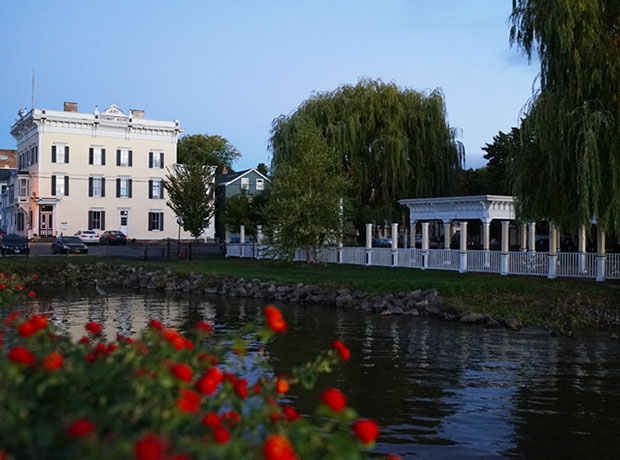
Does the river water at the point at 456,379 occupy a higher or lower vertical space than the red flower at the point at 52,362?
lower

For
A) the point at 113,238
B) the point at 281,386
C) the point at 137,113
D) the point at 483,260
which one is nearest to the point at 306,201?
the point at 483,260

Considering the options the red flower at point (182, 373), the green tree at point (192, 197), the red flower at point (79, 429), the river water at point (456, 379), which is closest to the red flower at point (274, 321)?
the red flower at point (182, 373)

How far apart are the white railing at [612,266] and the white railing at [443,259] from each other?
252 inches

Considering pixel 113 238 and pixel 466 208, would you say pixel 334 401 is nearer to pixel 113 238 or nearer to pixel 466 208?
pixel 466 208

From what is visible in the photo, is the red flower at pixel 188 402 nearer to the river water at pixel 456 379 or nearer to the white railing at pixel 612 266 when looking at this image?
the river water at pixel 456 379

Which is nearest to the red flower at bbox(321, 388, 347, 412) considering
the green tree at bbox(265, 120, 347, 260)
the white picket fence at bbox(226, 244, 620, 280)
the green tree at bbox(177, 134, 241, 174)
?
the white picket fence at bbox(226, 244, 620, 280)

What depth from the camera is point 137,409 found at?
3.19 meters

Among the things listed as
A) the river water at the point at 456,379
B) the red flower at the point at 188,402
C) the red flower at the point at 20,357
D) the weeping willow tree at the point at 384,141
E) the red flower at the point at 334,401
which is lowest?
the river water at the point at 456,379

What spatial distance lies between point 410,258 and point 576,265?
26.8ft

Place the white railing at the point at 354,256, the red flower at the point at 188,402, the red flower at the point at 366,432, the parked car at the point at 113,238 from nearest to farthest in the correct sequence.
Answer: the red flower at the point at 188,402 → the red flower at the point at 366,432 → the white railing at the point at 354,256 → the parked car at the point at 113,238

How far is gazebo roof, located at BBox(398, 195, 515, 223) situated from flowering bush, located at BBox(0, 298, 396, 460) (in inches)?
971

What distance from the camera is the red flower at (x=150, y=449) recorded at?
94.7 inches

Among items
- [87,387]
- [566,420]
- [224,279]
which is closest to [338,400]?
[87,387]

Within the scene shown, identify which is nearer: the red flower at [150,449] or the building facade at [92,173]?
the red flower at [150,449]
